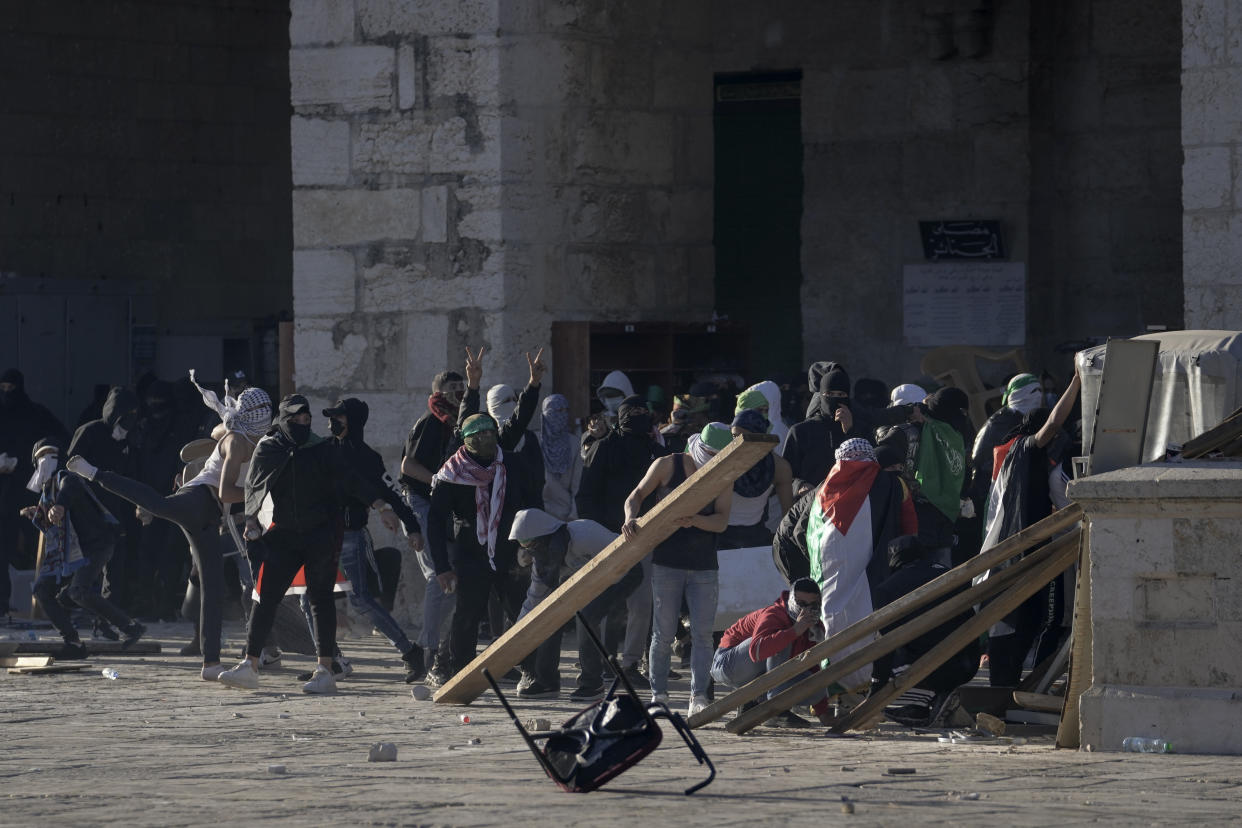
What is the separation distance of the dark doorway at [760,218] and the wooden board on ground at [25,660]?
717 centimetres

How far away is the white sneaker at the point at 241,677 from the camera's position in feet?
35.2

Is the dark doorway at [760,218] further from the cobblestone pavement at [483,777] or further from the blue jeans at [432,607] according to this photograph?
the cobblestone pavement at [483,777]

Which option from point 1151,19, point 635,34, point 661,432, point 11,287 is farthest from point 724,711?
point 11,287

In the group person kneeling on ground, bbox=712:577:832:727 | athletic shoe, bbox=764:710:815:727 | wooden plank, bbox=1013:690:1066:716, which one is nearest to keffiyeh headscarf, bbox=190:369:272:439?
person kneeling on ground, bbox=712:577:832:727

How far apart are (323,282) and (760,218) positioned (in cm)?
508

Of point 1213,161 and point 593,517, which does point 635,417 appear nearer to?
point 593,517

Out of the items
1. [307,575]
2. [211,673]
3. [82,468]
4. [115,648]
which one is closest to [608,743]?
[307,575]

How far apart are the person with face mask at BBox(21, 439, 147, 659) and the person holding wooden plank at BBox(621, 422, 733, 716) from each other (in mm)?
4123

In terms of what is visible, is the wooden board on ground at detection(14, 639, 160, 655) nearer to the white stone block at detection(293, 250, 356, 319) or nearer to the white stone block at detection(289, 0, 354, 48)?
the white stone block at detection(293, 250, 356, 319)

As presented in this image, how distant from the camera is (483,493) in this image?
10781mm

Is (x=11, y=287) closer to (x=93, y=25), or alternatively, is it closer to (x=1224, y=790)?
(x=93, y=25)

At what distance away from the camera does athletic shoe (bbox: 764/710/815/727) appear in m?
9.30

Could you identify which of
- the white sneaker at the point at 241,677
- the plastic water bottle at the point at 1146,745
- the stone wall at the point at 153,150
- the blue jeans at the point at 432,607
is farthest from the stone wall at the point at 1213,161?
the stone wall at the point at 153,150

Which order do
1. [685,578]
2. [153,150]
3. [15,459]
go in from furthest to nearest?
[153,150] → [15,459] → [685,578]
